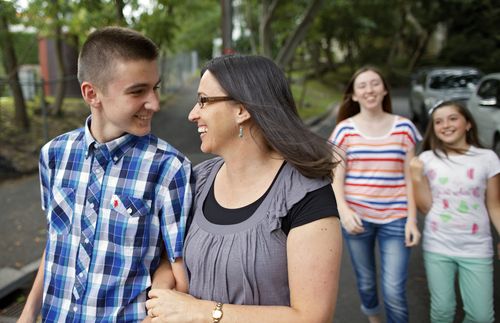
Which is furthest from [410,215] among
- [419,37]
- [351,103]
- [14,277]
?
[419,37]

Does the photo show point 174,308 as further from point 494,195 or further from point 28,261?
point 28,261

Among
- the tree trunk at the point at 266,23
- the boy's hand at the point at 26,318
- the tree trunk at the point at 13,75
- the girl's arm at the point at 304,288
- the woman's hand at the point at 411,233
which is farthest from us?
the tree trunk at the point at 266,23

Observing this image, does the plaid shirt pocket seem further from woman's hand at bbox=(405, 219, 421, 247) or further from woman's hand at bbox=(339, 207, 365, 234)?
woman's hand at bbox=(405, 219, 421, 247)

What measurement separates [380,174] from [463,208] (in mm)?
550

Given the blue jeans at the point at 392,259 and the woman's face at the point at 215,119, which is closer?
the woman's face at the point at 215,119

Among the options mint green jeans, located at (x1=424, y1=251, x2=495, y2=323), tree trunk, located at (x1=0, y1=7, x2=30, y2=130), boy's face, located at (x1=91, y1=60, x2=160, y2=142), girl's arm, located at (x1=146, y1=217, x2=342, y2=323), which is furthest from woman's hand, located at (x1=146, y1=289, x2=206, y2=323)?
tree trunk, located at (x1=0, y1=7, x2=30, y2=130)

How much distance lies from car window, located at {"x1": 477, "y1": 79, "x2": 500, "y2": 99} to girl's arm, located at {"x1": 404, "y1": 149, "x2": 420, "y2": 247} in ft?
23.3

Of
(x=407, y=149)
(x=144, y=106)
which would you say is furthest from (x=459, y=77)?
(x=144, y=106)

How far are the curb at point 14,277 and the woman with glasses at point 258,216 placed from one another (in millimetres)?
3421

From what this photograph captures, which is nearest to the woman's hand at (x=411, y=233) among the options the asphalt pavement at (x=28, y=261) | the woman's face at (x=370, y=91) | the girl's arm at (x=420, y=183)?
the girl's arm at (x=420, y=183)

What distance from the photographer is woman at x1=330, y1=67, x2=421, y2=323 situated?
10.1ft

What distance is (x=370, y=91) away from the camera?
3.19 meters

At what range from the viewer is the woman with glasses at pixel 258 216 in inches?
57.6

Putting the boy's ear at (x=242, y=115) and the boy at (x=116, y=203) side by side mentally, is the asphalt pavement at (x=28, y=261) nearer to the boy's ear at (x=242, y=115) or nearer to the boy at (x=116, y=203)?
the boy at (x=116, y=203)
